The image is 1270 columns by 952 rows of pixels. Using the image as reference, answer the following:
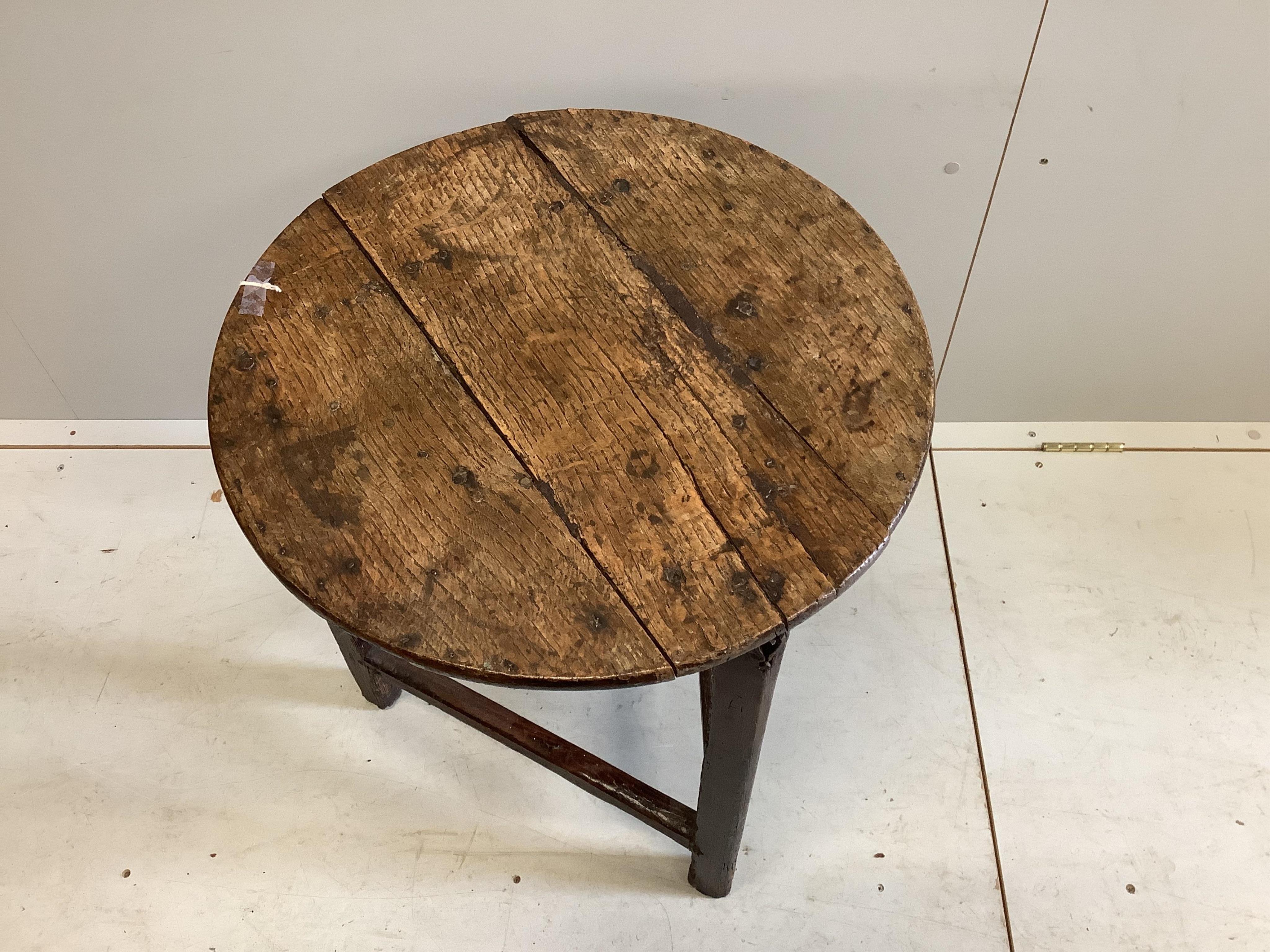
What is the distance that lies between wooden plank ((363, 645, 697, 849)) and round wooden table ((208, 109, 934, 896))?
0.35 feet

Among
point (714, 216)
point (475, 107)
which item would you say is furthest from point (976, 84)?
point (475, 107)

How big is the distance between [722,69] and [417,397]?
0.66 m

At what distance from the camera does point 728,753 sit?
1054 mm

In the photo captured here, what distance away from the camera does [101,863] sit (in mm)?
1433

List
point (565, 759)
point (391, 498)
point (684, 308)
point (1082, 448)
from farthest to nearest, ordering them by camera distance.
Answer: point (1082, 448) → point (565, 759) → point (684, 308) → point (391, 498)

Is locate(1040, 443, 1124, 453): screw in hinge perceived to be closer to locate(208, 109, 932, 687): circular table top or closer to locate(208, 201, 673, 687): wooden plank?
locate(208, 109, 932, 687): circular table top

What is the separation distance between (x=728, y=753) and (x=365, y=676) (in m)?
0.69

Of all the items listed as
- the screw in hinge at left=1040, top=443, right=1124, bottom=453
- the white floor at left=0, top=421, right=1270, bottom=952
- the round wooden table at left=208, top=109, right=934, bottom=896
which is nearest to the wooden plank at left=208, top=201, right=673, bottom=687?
the round wooden table at left=208, top=109, right=934, bottom=896

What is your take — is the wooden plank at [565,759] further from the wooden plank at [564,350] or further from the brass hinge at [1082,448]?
the brass hinge at [1082,448]

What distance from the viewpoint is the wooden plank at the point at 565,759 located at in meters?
1.24

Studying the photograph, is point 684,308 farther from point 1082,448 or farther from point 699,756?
point 1082,448

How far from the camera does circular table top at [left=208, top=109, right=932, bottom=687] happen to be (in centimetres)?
83

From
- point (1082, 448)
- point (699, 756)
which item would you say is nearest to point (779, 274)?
point (699, 756)

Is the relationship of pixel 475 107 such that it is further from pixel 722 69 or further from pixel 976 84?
pixel 976 84
